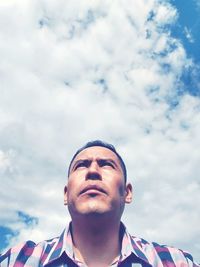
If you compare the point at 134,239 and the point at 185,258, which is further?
the point at 134,239

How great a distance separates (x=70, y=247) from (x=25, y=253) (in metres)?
0.65

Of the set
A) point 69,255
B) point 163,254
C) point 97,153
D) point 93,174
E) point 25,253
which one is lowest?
point 163,254

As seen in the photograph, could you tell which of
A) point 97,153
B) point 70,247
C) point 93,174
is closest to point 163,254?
point 70,247

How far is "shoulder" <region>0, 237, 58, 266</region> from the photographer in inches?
165

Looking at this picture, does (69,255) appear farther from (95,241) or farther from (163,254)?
(163,254)

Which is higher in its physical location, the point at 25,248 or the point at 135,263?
the point at 25,248

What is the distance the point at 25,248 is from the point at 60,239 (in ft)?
1.80

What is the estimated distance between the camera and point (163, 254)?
4.58 metres

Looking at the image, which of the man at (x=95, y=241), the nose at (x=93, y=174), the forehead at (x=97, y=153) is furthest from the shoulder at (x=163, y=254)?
the forehead at (x=97, y=153)

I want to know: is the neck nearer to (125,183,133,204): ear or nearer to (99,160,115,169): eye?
(125,183,133,204): ear

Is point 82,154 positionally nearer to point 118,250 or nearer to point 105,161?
point 105,161

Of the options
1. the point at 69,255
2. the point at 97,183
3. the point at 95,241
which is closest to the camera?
the point at 69,255

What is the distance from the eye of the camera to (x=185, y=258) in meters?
4.57

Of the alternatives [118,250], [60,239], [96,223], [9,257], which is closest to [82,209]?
[96,223]
